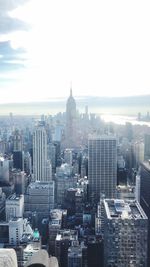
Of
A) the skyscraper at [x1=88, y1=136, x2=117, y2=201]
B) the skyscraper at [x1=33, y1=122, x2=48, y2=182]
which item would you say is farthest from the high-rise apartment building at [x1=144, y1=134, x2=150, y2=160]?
the skyscraper at [x1=33, y1=122, x2=48, y2=182]

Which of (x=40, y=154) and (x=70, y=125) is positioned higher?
(x=70, y=125)

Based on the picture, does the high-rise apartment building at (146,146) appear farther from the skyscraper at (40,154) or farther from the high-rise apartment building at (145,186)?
the skyscraper at (40,154)

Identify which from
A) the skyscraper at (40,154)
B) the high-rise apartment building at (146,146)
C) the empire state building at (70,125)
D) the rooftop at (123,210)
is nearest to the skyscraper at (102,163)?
the high-rise apartment building at (146,146)

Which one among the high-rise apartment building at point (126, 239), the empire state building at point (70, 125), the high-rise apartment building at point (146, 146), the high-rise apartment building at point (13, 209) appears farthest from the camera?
the empire state building at point (70, 125)

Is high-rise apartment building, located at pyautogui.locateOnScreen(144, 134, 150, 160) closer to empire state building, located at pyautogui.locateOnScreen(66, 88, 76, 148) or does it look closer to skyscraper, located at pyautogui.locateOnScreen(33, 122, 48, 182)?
skyscraper, located at pyautogui.locateOnScreen(33, 122, 48, 182)

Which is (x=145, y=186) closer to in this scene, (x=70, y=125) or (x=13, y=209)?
(x=13, y=209)

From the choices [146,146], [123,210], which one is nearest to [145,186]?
[146,146]

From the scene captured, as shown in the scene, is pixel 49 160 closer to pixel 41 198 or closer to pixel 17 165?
pixel 17 165
